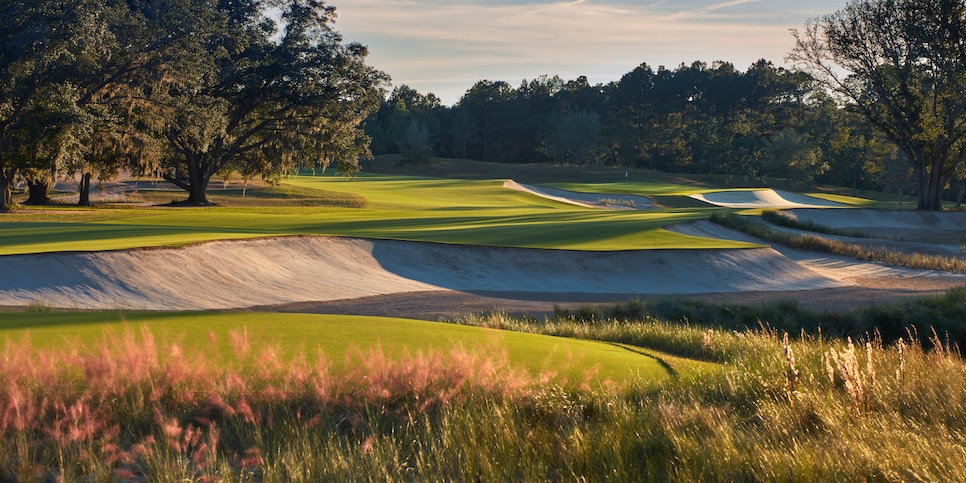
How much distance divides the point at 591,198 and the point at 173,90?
126 ft

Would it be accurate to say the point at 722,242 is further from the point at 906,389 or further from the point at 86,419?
the point at 86,419

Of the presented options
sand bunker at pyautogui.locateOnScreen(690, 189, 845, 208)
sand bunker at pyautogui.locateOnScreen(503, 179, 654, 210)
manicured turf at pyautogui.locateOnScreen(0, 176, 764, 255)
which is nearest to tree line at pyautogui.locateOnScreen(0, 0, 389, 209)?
manicured turf at pyautogui.locateOnScreen(0, 176, 764, 255)

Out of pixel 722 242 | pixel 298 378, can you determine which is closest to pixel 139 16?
pixel 722 242

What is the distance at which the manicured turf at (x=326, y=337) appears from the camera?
9.32m

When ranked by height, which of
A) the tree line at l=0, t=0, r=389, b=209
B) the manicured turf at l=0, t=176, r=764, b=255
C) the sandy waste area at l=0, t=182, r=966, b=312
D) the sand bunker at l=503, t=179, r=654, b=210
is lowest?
the sandy waste area at l=0, t=182, r=966, b=312

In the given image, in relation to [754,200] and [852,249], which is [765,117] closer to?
[754,200]

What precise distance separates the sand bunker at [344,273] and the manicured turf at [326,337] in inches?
283

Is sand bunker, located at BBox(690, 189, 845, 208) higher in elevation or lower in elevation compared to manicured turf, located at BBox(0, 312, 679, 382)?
higher

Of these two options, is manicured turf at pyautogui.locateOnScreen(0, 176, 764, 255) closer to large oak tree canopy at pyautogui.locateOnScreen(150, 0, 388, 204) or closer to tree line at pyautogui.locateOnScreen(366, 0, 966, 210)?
large oak tree canopy at pyautogui.locateOnScreen(150, 0, 388, 204)

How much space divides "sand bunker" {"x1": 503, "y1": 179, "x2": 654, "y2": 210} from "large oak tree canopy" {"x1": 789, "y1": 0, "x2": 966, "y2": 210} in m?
16.8

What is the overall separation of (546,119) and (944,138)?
76237 mm

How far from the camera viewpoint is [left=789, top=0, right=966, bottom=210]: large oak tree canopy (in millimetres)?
52156

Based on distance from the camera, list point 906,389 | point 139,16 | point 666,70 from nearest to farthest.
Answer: point 906,389 < point 139,16 < point 666,70

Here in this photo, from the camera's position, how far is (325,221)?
1484 inches
